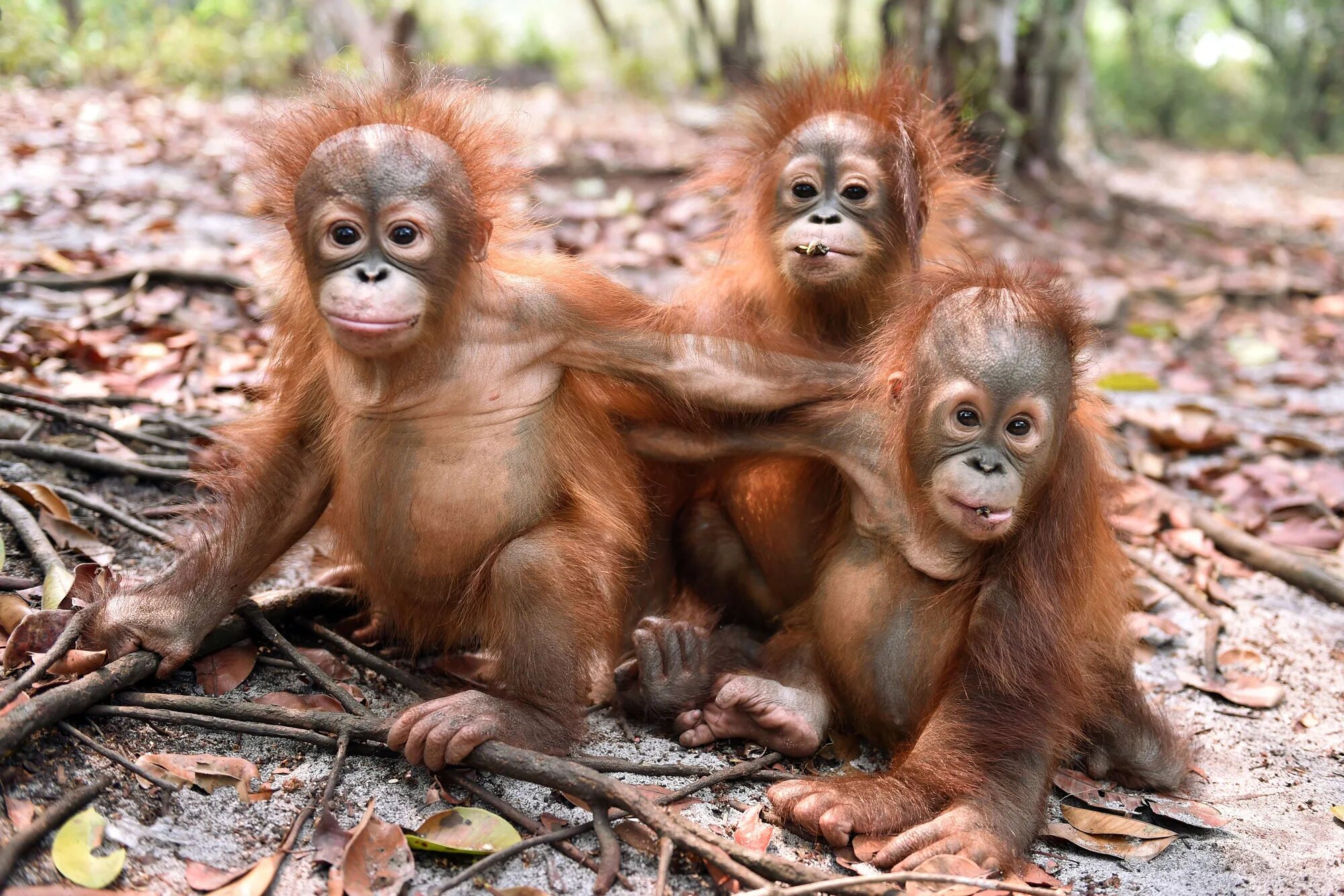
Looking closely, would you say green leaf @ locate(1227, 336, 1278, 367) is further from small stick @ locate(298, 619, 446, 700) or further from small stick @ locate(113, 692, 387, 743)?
small stick @ locate(113, 692, 387, 743)

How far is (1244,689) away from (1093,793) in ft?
2.66

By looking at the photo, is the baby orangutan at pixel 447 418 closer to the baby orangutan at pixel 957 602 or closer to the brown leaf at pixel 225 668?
the brown leaf at pixel 225 668

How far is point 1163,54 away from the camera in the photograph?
1564 centimetres

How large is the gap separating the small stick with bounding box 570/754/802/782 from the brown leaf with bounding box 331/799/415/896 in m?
0.44

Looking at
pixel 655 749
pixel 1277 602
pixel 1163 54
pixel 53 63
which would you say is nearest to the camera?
pixel 655 749

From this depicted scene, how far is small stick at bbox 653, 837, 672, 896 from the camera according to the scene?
2.27 meters

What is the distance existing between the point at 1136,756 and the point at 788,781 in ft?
2.92

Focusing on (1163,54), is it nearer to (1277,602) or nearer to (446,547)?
(1277,602)

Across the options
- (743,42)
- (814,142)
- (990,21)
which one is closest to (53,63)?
(743,42)

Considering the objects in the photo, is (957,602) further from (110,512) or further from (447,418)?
(110,512)

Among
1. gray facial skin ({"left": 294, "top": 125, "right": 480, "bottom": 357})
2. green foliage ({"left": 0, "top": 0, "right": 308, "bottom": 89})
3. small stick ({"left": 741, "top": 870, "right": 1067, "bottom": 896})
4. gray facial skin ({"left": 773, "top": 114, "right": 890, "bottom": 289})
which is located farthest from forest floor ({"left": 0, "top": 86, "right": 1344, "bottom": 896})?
gray facial skin ({"left": 773, "top": 114, "right": 890, "bottom": 289})

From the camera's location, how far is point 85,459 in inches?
140

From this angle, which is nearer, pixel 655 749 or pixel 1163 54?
pixel 655 749

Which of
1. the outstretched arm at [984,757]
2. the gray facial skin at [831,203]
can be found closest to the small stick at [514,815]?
the outstretched arm at [984,757]
